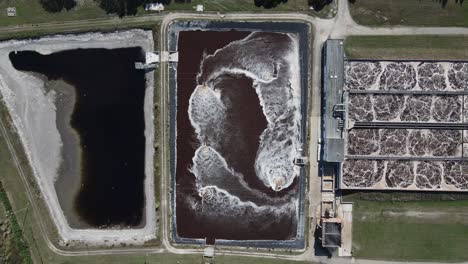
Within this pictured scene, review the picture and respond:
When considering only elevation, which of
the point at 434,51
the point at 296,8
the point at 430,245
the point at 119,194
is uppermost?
the point at 296,8

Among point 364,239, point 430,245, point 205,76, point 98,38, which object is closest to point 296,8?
point 205,76

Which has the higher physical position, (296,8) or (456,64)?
(296,8)

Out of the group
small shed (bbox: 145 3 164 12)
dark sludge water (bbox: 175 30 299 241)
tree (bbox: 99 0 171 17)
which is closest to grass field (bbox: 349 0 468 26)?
dark sludge water (bbox: 175 30 299 241)

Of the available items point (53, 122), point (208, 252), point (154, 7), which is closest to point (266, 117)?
point (208, 252)

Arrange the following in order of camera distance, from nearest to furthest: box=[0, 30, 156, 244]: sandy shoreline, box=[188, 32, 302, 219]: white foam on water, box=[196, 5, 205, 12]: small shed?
1. box=[196, 5, 205, 12]: small shed
2. box=[188, 32, 302, 219]: white foam on water
3. box=[0, 30, 156, 244]: sandy shoreline

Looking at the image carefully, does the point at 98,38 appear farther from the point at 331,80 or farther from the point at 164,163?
the point at 331,80

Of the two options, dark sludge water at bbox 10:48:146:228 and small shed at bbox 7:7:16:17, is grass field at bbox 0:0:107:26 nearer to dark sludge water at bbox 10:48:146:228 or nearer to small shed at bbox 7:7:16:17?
small shed at bbox 7:7:16:17

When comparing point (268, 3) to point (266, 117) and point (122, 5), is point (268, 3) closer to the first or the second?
point (266, 117)
